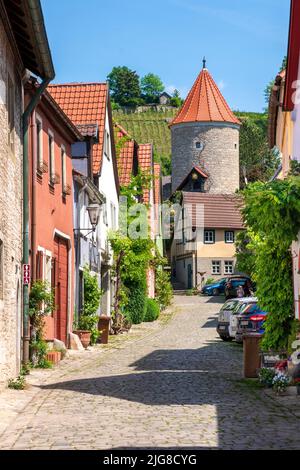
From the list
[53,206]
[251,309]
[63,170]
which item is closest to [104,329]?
[251,309]

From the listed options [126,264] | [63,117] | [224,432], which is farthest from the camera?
[126,264]

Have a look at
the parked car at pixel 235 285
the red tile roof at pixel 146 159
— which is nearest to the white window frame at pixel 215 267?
the parked car at pixel 235 285

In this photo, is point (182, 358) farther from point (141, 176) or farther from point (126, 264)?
point (141, 176)

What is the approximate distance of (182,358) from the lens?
24.4 meters

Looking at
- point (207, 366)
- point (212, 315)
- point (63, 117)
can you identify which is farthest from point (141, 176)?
point (207, 366)

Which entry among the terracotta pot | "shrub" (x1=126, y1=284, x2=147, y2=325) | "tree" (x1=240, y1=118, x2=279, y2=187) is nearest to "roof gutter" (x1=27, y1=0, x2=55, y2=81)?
the terracotta pot

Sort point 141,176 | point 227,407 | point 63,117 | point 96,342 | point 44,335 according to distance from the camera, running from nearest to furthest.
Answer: point 227,407 → point 44,335 → point 63,117 → point 96,342 → point 141,176

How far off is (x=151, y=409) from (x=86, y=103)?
69.2 feet

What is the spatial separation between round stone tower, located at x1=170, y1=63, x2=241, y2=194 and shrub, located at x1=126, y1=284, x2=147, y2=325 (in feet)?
158

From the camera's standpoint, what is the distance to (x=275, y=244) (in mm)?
18609

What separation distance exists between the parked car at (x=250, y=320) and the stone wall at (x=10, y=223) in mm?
8856

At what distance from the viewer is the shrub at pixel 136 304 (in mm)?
39719

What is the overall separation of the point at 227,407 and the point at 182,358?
10241 mm

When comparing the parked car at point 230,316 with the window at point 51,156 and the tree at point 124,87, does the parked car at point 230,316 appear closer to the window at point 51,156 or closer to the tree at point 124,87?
the window at point 51,156
